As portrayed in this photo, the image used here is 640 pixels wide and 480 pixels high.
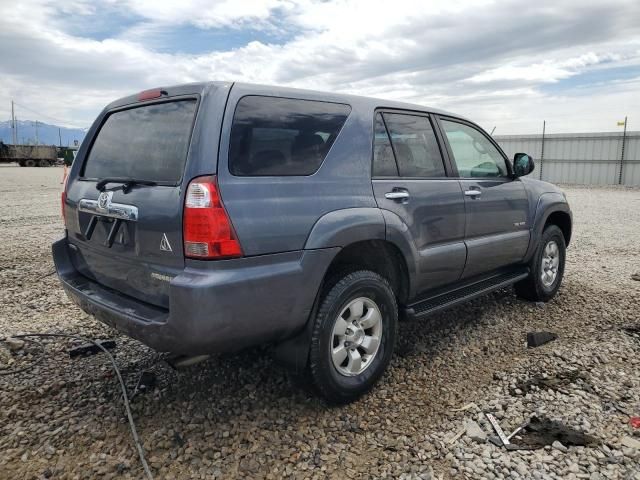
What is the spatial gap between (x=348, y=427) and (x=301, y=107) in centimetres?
186

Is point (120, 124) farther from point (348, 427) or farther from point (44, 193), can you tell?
point (44, 193)

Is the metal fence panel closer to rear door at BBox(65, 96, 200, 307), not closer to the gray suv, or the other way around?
the gray suv

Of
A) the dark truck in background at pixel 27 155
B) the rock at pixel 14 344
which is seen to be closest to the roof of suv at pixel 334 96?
the rock at pixel 14 344

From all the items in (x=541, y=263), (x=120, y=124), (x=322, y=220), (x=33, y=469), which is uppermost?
(x=120, y=124)

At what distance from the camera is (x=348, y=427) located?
2822 mm

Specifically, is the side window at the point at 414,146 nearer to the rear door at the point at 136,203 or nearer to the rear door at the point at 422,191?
the rear door at the point at 422,191

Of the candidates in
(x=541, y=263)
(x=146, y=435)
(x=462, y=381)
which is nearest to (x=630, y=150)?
(x=541, y=263)

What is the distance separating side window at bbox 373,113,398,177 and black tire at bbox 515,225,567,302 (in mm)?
2268

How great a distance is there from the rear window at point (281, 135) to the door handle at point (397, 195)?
52cm

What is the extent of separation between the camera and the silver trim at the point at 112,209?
264cm

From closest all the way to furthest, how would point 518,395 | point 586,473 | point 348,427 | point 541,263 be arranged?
point 586,473 < point 348,427 < point 518,395 < point 541,263

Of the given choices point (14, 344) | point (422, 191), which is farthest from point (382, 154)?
point (14, 344)

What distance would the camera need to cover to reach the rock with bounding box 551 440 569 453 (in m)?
2.58

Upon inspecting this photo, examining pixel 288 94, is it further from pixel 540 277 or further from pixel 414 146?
pixel 540 277
